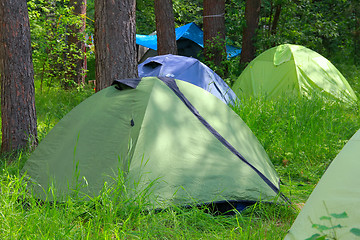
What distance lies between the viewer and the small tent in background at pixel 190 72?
6.02 m

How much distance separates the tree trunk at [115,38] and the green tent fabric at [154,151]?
100 cm

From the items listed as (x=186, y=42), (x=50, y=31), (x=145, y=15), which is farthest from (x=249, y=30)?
(x=50, y=31)

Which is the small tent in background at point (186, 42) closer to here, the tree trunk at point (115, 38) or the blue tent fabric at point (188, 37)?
the blue tent fabric at point (188, 37)

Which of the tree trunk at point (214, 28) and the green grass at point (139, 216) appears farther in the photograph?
the tree trunk at point (214, 28)

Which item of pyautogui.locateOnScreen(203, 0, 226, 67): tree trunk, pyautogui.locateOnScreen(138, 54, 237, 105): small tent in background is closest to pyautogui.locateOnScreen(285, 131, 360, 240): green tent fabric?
pyautogui.locateOnScreen(138, 54, 237, 105): small tent in background

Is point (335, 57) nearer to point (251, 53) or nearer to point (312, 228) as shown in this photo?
point (251, 53)

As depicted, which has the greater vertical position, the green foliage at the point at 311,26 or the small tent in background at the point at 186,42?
the green foliage at the point at 311,26

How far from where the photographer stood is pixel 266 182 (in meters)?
3.08

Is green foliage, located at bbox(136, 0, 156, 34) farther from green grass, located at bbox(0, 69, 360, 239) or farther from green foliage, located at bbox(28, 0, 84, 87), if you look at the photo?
green grass, located at bbox(0, 69, 360, 239)

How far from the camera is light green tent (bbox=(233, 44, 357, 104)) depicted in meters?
6.43

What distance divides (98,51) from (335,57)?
33.3 ft

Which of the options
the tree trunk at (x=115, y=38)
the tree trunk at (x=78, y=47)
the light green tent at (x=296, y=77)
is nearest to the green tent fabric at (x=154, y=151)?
the tree trunk at (x=115, y=38)

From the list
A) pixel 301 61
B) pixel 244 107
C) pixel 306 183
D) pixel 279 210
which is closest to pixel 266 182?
pixel 279 210

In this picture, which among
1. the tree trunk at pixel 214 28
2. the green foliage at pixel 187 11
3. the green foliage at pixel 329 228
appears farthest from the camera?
the green foliage at pixel 187 11
